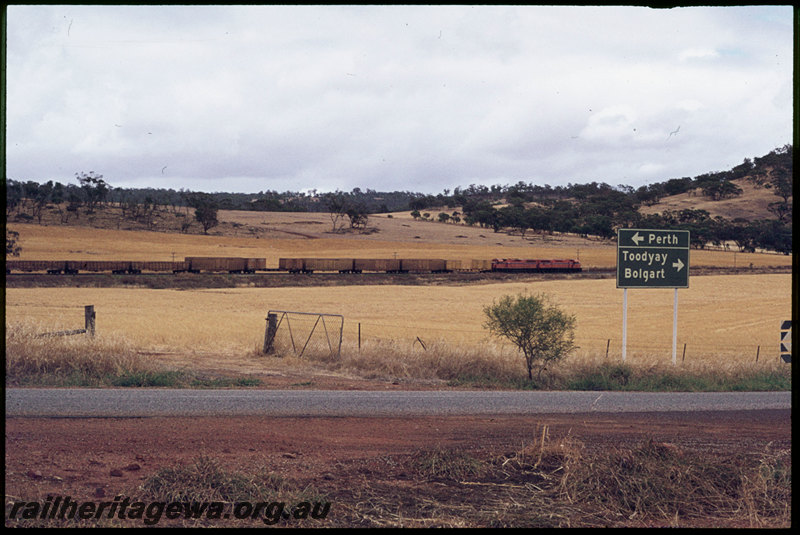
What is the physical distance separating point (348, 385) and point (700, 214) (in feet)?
376

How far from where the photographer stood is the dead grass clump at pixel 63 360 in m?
14.9

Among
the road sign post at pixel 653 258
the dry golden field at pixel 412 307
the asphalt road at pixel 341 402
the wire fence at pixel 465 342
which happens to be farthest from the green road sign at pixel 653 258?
the asphalt road at pixel 341 402

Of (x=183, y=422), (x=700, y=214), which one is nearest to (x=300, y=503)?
(x=183, y=422)

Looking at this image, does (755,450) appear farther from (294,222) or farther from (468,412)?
(294,222)

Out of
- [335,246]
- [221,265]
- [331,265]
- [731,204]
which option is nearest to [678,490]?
[221,265]

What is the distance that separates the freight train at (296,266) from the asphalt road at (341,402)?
2275 inches

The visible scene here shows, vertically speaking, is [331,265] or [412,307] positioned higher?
[331,265]

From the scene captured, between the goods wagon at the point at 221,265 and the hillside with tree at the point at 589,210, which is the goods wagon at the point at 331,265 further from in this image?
the hillside with tree at the point at 589,210

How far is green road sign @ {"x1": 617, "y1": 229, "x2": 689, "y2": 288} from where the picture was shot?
70.9 ft

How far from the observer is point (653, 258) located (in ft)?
71.9

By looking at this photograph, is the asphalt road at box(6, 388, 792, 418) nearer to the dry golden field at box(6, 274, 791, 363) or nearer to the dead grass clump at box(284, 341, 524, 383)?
the dead grass clump at box(284, 341, 524, 383)

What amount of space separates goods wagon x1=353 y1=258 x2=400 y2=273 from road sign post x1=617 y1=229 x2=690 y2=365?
55952 millimetres

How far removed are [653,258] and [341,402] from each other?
41.9ft

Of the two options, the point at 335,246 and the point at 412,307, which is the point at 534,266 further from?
the point at 335,246
